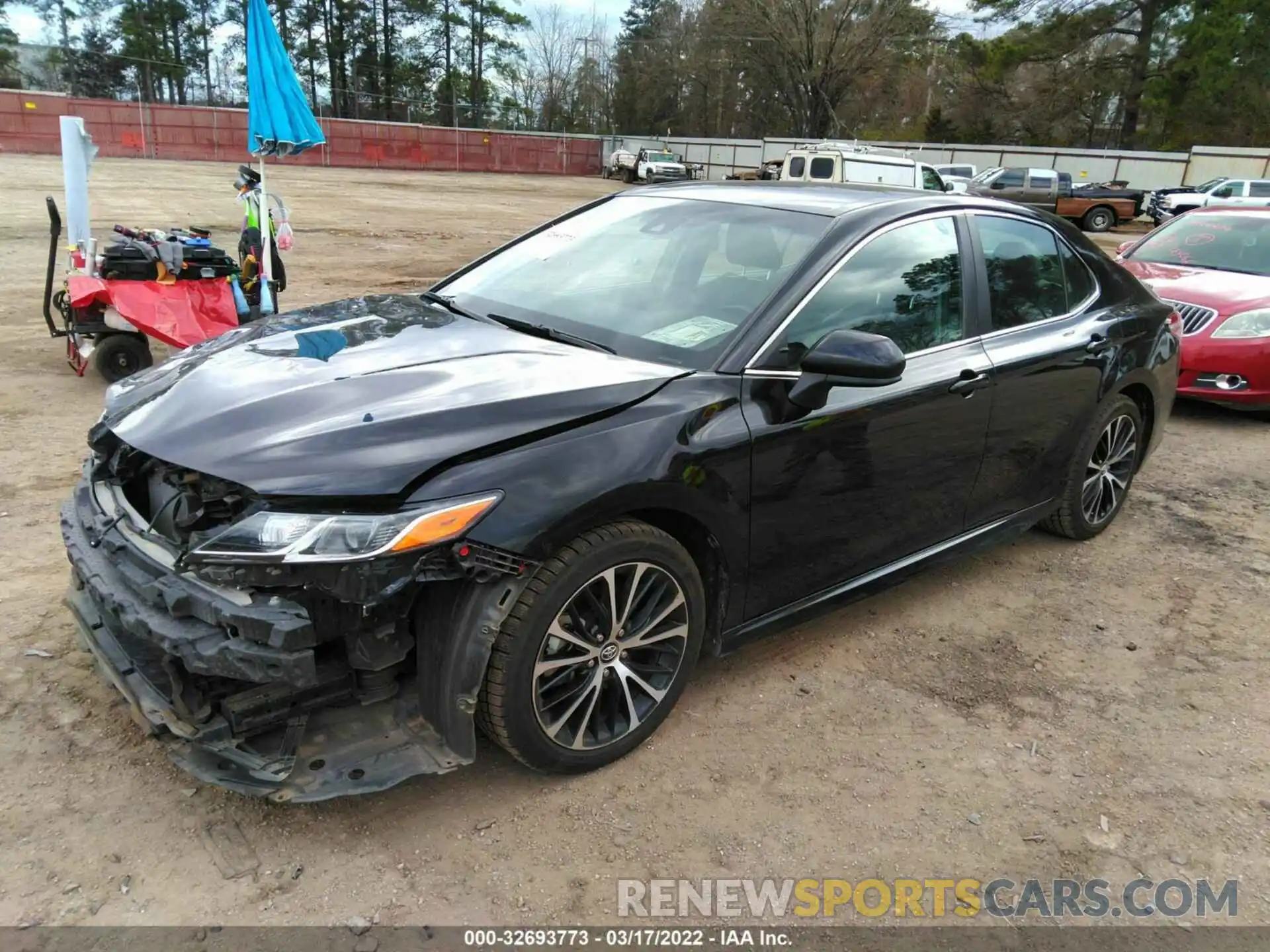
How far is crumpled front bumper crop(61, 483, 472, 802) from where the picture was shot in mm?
2184

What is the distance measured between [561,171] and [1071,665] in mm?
55605

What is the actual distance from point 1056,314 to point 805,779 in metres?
2.53

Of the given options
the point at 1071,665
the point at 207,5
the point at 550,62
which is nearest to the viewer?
the point at 1071,665

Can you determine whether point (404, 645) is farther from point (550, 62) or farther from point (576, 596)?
point (550, 62)

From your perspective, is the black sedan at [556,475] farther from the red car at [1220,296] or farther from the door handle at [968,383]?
the red car at [1220,296]

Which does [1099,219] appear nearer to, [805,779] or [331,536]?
[805,779]

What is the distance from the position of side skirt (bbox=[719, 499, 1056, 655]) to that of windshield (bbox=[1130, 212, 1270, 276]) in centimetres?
515

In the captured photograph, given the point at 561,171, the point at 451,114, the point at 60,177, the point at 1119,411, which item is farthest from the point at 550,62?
the point at 1119,411

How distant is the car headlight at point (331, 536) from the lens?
217 cm

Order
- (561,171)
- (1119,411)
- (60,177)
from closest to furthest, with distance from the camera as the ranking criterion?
(1119,411) < (60,177) < (561,171)

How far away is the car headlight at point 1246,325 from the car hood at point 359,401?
604 cm

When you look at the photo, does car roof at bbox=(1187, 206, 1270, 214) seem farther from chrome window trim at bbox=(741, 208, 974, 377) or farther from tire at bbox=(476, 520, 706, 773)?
tire at bbox=(476, 520, 706, 773)

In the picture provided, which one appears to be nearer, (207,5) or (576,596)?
(576,596)

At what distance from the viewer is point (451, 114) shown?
63.4 m
